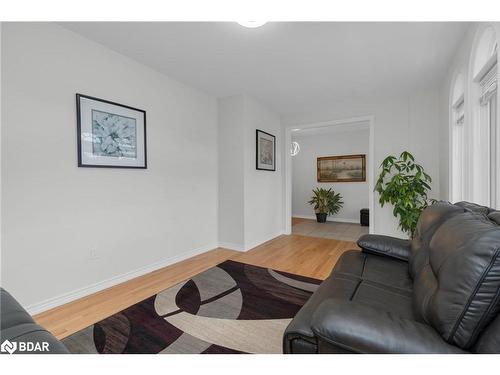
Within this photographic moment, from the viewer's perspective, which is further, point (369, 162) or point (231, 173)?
point (369, 162)

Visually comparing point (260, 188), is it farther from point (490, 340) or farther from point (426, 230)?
point (490, 340)

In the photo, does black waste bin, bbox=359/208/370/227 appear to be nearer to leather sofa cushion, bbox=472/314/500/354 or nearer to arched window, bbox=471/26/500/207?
arched window, bbox=471/26/500/207

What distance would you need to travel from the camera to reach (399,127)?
3.73 m

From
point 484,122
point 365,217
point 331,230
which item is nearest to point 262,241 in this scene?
point 331,230

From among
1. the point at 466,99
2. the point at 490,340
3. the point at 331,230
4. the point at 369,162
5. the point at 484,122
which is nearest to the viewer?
the point at 490,340

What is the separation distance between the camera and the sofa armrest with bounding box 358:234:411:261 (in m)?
1.86

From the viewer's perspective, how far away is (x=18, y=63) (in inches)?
71.4

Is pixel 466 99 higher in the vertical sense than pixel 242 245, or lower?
higher

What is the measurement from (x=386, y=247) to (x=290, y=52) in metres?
2.04

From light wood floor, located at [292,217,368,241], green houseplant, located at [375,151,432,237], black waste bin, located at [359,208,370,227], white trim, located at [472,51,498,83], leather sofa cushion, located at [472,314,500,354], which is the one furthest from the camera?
black waste bin, located at [359,208,370,227]

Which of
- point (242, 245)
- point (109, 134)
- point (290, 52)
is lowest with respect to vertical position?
point (242, 245)

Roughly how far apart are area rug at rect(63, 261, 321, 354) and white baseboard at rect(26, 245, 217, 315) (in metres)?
0.56

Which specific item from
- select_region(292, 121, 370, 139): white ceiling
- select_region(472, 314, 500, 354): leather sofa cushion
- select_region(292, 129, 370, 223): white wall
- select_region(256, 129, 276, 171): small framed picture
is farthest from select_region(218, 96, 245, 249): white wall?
select_region(292, 129, 370, 223): white wall

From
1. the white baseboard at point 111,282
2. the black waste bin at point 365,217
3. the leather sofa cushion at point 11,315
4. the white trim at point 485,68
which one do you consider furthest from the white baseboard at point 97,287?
the black waste bin at point 365,217
